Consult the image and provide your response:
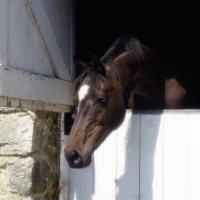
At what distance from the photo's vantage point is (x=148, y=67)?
288 cm

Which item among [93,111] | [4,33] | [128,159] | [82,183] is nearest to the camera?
[4,33]

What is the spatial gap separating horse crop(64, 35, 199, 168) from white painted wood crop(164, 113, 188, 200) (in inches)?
11.9

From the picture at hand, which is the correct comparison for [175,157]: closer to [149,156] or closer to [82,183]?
[149,156]

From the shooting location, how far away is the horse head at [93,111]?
2.36m

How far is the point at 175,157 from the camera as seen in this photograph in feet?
8.69

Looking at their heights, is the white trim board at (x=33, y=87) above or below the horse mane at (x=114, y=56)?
below

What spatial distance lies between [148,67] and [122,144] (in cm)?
49

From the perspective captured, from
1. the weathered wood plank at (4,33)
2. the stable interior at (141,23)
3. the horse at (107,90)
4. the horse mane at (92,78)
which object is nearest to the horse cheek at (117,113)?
the horse at (107,90)

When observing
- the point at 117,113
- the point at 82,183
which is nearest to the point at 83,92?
the point at 117,113

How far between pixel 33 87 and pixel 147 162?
30.5 inches

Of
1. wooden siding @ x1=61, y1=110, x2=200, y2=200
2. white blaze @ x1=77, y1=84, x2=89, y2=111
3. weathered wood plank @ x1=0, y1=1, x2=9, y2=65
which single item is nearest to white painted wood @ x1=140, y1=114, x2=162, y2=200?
wooden siding @ x1=61, y1=110, x2=200, y2=200

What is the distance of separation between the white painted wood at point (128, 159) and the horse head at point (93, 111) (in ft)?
0.74

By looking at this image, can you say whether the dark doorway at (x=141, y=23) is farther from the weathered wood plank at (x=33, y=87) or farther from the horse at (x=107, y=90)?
the weathered wood plank at (x=33, y=87)

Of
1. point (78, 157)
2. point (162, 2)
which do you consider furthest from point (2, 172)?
point (162, 2)
